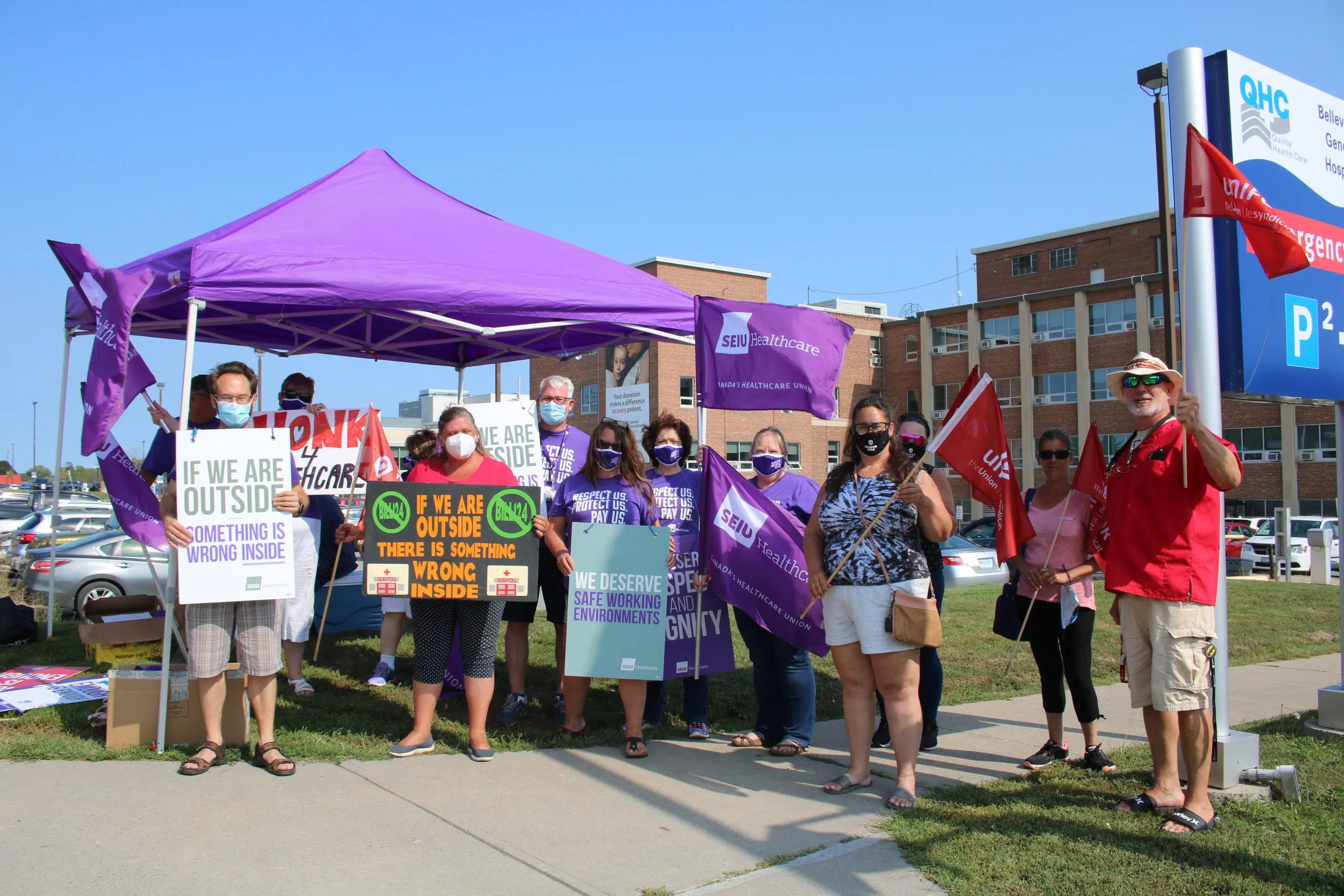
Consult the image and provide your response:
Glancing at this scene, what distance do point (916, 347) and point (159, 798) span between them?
61.7 meters

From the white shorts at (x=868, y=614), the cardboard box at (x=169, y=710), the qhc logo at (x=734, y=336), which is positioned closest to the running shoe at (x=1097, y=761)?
the white shorts at (x=868, y=614)

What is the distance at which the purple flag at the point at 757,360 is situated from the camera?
6938 mm

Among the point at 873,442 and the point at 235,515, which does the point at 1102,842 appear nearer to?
the point at 873,442

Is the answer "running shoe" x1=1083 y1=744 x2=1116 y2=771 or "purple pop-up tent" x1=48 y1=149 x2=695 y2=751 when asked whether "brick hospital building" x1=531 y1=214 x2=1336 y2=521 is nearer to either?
"purple pop-up tent" x1=48 y1=149 x2=695 y2=751

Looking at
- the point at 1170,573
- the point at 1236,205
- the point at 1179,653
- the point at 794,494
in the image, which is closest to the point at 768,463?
the point at 794,494

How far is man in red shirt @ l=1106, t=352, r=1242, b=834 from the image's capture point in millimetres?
4551

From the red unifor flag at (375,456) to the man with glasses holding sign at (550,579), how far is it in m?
1.19

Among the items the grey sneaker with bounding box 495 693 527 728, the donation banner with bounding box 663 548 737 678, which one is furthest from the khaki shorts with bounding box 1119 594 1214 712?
the grey sneaker with bounding box 495 693 527 728

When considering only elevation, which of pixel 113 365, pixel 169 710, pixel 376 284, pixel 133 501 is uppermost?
pixel 376 284

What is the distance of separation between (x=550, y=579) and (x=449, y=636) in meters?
1.25

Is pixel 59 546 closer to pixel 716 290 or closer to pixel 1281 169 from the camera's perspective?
pixel 1281 169

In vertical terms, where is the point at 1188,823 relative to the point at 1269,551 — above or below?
above

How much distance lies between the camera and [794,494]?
629cm

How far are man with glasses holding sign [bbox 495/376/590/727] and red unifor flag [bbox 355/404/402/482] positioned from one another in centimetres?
119
